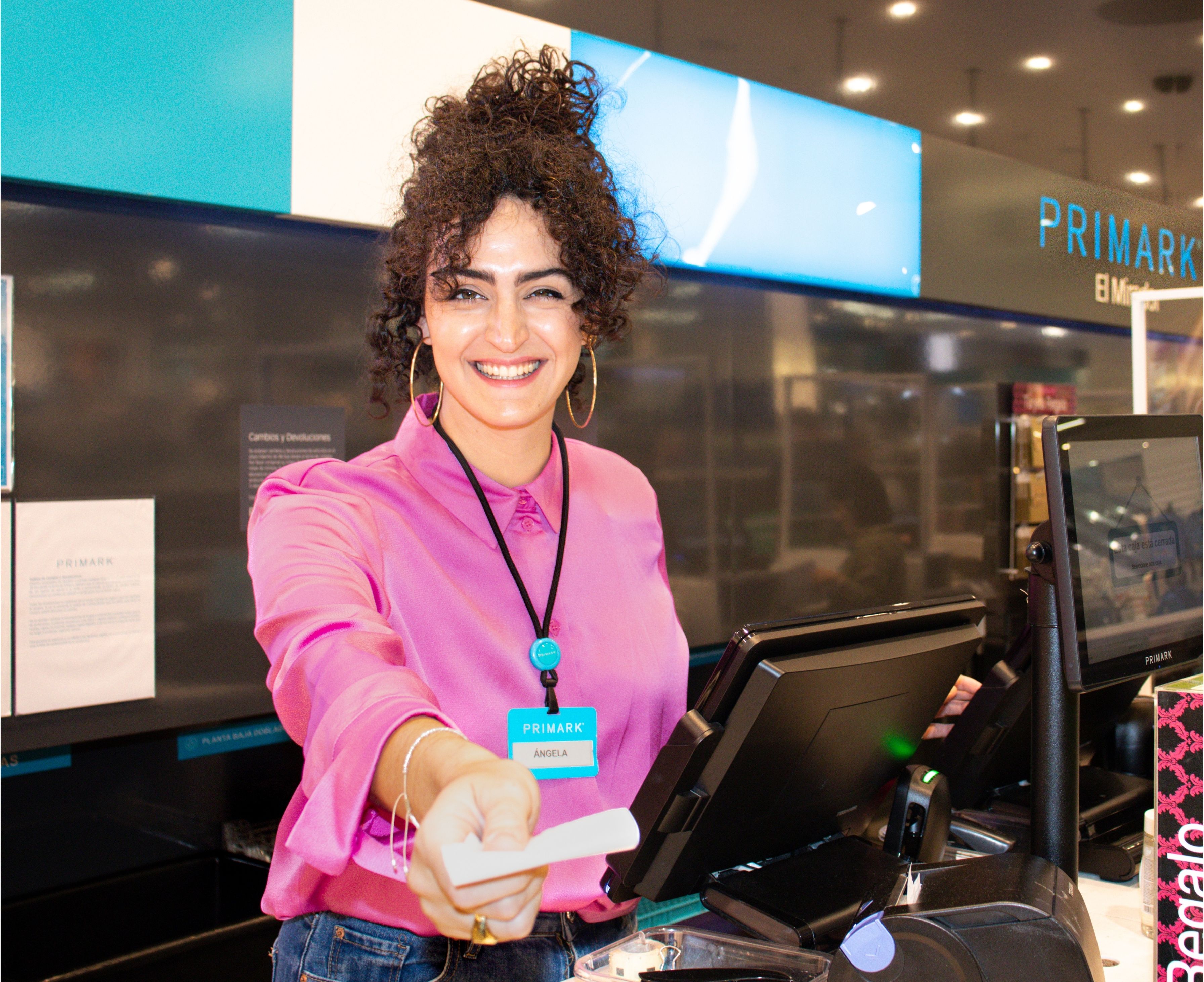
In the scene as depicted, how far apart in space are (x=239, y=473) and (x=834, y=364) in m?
2.45

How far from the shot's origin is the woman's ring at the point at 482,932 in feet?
2.16

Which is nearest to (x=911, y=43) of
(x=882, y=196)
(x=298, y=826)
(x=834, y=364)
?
(x=882, y=196)

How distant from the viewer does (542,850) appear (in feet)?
2.02

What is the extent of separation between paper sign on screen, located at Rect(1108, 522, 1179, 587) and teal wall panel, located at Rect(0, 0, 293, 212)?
1.99 meters

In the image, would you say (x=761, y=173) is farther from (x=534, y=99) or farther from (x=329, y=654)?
(x=329, y=654)

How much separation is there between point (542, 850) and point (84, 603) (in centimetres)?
198

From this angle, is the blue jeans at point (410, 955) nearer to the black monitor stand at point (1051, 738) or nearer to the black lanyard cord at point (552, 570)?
the black lanyard cord at point (552, 570)

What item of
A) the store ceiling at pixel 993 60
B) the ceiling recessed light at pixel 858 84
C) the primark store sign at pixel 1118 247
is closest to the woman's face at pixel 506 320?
the store ceiling at pixel 993 60

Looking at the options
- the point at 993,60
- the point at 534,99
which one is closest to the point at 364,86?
the point at 534,99

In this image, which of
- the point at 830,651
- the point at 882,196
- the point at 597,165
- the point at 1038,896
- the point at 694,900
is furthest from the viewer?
the point at 882,196

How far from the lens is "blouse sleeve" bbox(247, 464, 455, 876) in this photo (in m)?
0.83

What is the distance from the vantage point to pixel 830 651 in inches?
45.8

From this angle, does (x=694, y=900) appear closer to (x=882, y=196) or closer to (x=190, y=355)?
A: (x=190, y=355)

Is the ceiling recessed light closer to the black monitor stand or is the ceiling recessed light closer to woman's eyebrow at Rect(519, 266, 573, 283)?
woman's eyebrow at Rect(519, 266, 573, 283)
